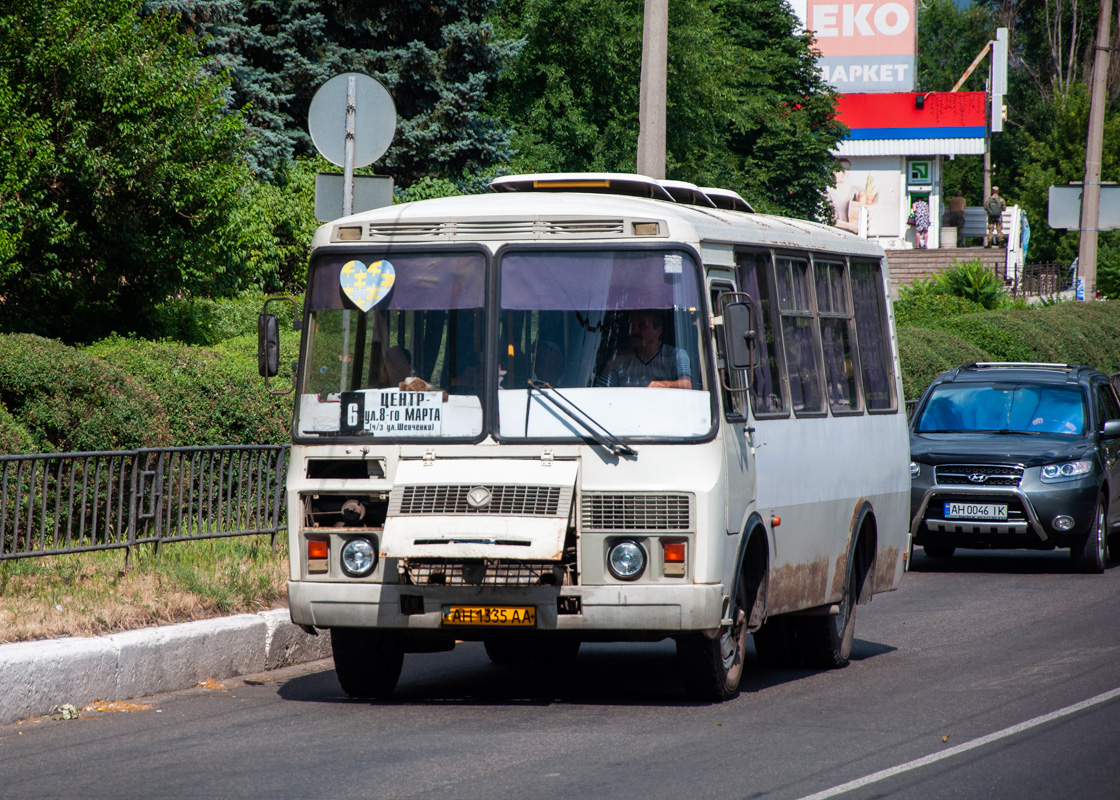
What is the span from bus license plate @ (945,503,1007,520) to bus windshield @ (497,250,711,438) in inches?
316

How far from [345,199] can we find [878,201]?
67.2 metres

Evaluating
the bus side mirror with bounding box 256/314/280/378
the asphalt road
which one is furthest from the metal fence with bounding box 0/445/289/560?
the bus side mirror with bounding box 256/314/280/378

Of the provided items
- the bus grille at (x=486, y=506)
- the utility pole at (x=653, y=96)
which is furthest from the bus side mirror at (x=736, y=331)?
the utility pole at (x=653, y=96)

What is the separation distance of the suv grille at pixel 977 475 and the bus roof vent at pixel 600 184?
667 cm

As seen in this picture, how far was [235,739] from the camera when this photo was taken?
7.44 m

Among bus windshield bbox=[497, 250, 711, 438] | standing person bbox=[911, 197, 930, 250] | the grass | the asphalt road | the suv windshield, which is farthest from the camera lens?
standing person bbox=[911, 197, 930, 250]

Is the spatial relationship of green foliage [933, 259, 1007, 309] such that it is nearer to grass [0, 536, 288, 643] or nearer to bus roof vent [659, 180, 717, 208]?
bus roof vent [659, 180, 717, 208]

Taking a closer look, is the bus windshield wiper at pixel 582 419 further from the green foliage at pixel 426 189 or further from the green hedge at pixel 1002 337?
the green foliage at pixel 426 189

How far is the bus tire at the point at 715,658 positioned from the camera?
8266mm

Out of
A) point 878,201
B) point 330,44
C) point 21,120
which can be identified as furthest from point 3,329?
point 878,201

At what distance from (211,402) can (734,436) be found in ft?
21.0

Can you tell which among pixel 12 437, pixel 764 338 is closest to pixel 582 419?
pixel 764 338

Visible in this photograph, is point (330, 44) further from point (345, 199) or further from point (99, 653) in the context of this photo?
point (99, 653)

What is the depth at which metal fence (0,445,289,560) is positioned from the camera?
9.42 metres
